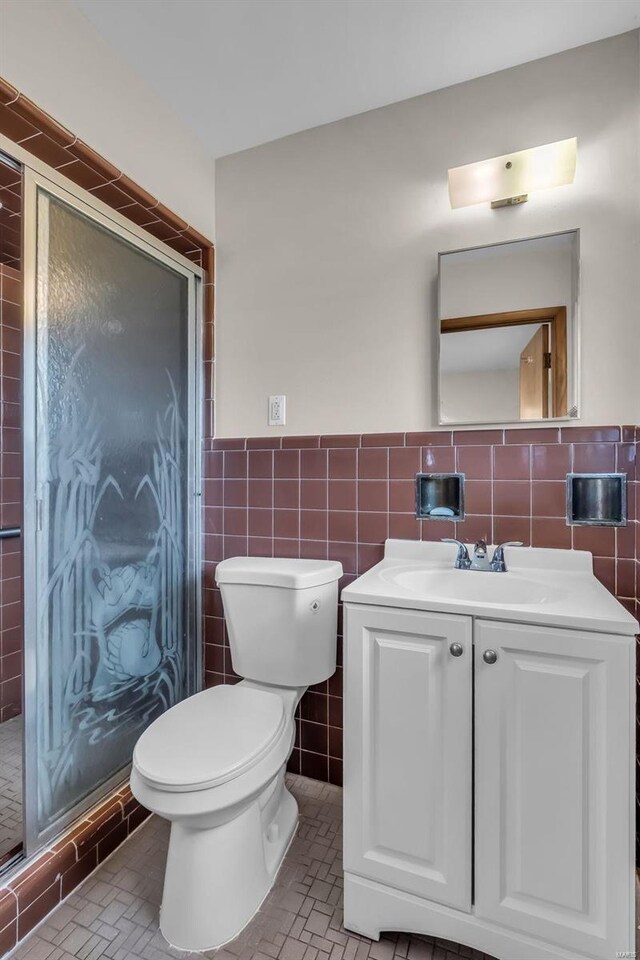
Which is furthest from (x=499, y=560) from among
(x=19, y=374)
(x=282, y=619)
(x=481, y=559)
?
(x=19, y=374)

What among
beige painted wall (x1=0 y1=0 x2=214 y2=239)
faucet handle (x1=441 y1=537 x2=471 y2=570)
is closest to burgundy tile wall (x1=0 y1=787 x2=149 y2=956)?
faucet handle (x1=441 y1=537 x2=471 y2=570)

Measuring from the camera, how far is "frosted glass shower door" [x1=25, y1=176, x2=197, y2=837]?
1248 millimetres

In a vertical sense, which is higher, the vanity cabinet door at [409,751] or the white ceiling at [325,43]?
the white ceiling at [325,43]

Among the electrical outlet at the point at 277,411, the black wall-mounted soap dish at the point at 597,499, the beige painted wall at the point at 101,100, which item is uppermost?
the beige painted wall at the point at 101,100

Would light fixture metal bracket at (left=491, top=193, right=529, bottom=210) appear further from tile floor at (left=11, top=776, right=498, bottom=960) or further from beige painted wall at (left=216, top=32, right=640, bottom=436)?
tile floor at (left=11, top=776, right=498, bottom=960)

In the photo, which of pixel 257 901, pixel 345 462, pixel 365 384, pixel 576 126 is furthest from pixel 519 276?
pixel 257 901

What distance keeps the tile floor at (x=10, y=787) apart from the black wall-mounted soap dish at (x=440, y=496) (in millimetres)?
1490

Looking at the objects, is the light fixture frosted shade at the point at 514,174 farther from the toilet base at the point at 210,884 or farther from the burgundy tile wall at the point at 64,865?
the burgundy tile wall at the point at 64,865

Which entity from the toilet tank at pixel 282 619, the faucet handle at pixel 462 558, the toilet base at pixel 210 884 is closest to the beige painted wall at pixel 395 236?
the faucet handle at pixel 462 558

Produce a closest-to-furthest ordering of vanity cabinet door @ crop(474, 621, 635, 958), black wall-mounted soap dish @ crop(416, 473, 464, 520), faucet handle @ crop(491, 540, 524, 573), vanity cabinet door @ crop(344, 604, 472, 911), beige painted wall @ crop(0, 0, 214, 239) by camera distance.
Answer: vanity cabinet door @ crop(474, 621, 635, 958)
vanity cabinet door @ crop(344, 604, 472, 911)
beige painted wall @ crop(0, 0, 214, 239)
faucet handle @ crop(491, 540, 524, 573)
black wall-mounted soap dish @ crop(416, 473, 464, 520)

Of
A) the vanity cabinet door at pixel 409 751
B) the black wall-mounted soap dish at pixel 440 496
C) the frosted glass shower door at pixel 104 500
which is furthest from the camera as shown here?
the black wall-mounted soap dish at pixel 440 496

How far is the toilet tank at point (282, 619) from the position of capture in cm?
142

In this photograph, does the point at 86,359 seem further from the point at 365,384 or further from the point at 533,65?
the point at 533,65

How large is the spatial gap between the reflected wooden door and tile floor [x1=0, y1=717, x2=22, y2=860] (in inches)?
74.5
